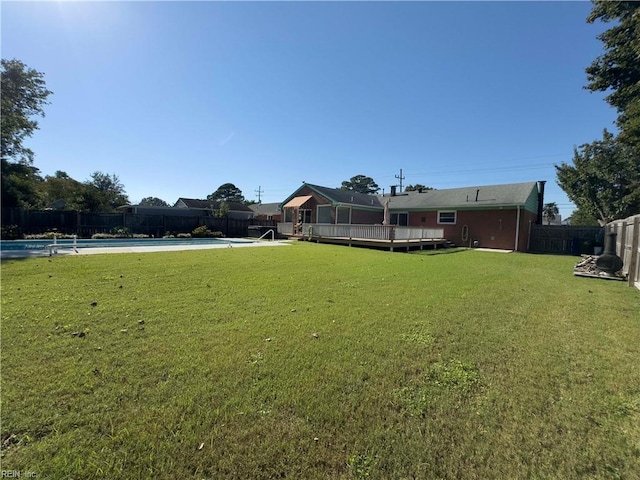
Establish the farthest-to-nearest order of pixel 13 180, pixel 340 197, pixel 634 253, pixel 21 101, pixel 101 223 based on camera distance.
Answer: pixel 340 197 < pixel 101 223 < pixel 13 180 < pixel 21 101 < pixel 634 253

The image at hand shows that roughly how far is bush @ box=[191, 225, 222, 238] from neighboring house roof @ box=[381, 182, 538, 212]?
49.3 feet

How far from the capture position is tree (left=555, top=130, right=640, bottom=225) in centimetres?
2505

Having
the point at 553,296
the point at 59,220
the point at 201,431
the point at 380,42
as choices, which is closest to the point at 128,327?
the point at 201,431

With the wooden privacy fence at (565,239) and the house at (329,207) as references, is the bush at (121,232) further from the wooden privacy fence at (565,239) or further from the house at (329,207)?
the wooden privacy fence at (565,239)

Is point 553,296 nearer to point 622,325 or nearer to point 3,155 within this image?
point 622,325

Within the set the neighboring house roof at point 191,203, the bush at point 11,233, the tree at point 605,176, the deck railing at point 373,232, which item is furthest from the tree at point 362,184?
the bush at point 11,233

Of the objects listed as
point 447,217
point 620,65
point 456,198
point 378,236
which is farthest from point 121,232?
point 620,65

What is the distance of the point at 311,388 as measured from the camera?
2.55 metres

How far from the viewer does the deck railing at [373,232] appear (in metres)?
15.9

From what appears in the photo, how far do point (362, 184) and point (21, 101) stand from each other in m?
65.9

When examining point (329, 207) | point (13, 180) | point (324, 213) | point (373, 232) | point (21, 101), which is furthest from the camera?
point (324, 213)

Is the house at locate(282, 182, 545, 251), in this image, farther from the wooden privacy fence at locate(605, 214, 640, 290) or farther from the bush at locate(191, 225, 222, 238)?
the wooden privacy fence at locate(605, 214, 640, 290)

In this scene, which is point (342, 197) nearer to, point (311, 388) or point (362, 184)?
point (311, 388)

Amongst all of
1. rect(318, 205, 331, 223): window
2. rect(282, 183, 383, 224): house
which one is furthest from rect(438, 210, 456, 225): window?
rect(318, 205, 331, 223): window
